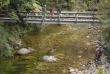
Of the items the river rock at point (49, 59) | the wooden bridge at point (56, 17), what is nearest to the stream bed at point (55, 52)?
the river rock at point (49, 59)

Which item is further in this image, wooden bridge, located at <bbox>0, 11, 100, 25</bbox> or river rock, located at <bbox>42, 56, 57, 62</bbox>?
wooden bridge, located at <bbox>0, 11, 100, 25</bbox>

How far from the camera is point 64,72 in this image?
30.9ft

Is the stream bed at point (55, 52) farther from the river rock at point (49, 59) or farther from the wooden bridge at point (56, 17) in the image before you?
the wooden bridge at point (56, 17)

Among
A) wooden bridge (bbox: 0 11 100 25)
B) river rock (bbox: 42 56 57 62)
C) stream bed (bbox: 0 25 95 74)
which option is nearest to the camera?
stream bed (bbox: 0 25 95 74)

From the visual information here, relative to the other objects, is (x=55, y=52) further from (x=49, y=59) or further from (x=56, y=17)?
(x=56, y=17)

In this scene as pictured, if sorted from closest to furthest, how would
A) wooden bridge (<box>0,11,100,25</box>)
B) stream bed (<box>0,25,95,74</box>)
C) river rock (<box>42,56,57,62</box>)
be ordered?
1. stream bed (<box>0,25,95,74</box>)
2. river rock (<box>42,56,57,62</box>)
3. wooden bridge (<box>0,11,100,25</box>)

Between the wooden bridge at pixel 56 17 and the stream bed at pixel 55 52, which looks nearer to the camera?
the stream bed at pixel 55 52

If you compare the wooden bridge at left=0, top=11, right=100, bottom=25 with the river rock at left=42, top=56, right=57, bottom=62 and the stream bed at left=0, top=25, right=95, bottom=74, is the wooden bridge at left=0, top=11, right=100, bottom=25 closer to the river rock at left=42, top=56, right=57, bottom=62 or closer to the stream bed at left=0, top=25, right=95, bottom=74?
the stream bed at left=0, top=25, right=95, bottom=74

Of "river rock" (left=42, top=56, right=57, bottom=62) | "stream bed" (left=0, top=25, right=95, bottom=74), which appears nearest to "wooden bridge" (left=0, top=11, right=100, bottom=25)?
"stream bed" (left=0, top=25, right=95, bottom=74)

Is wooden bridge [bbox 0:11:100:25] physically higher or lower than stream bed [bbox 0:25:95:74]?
higher

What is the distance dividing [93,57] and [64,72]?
3201 millimetres

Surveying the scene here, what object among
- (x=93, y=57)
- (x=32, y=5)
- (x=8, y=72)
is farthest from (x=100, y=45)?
(x=8, y=72)

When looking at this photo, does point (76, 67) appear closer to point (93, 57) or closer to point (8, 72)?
point (93, 57)

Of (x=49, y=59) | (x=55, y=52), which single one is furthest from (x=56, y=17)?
(x=49, y=59)
